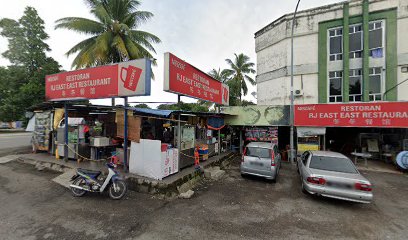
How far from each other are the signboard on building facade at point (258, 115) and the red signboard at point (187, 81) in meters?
1.99

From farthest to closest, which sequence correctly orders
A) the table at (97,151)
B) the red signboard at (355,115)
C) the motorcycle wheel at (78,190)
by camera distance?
the red signboard at (355,115) → the table at (97,151) → the motorcycle wheel at (78,190)

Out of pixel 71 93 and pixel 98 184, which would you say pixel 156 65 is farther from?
pixel 98 184

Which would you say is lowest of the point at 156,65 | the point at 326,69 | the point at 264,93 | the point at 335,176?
the point at 335,176

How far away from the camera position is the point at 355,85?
13422 millimetres

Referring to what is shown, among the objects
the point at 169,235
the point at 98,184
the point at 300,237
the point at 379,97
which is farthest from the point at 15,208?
the point at 379,97

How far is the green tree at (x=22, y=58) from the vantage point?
20.7 m

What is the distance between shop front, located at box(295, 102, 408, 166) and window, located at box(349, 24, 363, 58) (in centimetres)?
573

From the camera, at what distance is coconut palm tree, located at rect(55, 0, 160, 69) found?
12596 mm

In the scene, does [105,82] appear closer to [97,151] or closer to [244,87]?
[97,151]

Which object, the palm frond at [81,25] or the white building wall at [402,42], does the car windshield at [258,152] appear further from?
the palm frond at [81,25]

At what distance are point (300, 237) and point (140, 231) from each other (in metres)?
3.77

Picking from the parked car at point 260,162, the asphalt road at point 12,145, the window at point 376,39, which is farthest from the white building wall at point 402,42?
the asphalt road at point 12,145

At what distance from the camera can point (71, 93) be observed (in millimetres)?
8219

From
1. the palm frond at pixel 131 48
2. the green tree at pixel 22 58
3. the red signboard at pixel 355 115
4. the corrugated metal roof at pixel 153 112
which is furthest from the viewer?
the green tree at pixel 22 58
